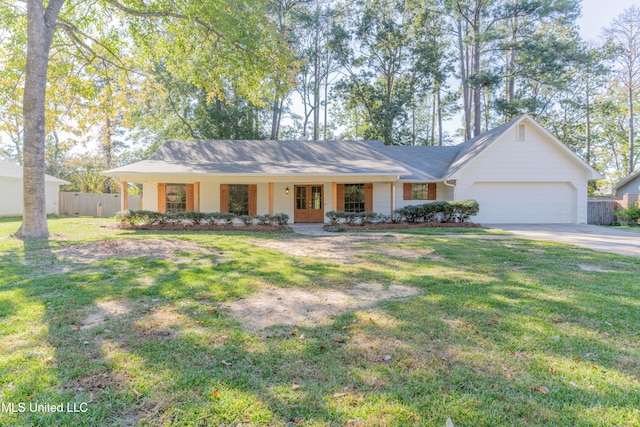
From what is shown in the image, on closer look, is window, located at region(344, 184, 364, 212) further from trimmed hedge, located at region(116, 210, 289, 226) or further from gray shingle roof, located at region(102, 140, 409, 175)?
trimmed hedge, located at region(116, 210, 289, 226)

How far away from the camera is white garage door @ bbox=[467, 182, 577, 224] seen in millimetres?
15039

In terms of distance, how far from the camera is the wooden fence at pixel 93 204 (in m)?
21.0

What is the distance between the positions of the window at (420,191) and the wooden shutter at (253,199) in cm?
712

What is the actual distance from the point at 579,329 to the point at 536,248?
5431 millimetres

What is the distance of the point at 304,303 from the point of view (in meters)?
3.94

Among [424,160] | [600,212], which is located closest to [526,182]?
[424,160]

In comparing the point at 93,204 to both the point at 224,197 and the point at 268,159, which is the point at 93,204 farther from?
the point at 268,159

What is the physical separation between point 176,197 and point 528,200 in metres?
16.2

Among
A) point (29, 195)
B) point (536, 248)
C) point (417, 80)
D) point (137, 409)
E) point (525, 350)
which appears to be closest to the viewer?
point (137, 409)

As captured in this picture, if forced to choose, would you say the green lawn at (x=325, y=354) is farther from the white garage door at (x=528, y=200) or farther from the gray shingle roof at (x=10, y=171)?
the gray shingle roof at (x=10, y=171)

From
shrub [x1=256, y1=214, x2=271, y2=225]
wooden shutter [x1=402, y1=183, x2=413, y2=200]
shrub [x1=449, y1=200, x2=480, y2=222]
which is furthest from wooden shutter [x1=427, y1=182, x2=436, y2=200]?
shrub [x1=256, y1=214, x2=271, y2=225]

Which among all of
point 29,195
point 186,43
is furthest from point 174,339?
point 186,43

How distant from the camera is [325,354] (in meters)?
2.64

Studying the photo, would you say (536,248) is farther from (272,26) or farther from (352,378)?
(272,26)
